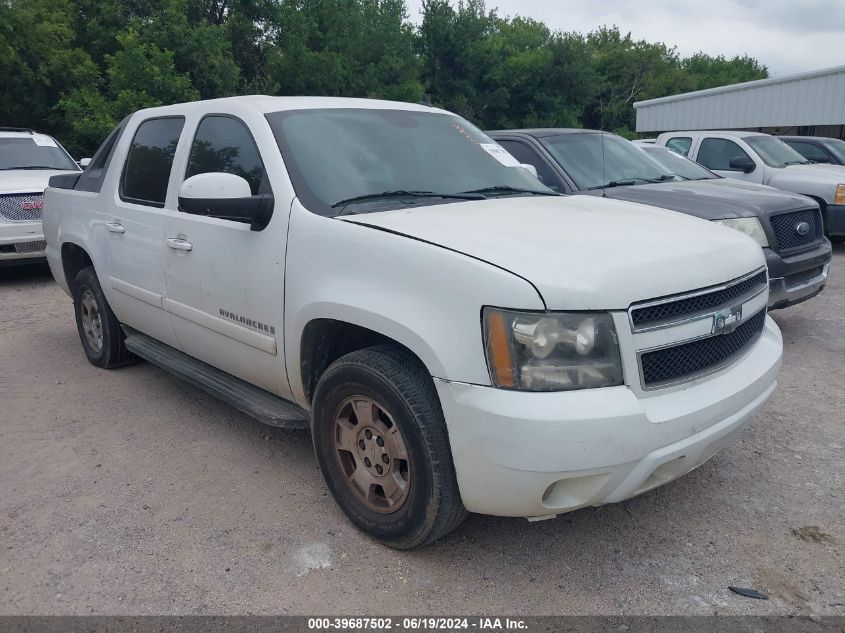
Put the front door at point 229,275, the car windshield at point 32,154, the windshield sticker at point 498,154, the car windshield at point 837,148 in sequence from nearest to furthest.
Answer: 1. the front door at point 229,275
2. the windshield sticker at point 498,154
3. the car windshield at point 32,154
4. the car windshield at point 837,148

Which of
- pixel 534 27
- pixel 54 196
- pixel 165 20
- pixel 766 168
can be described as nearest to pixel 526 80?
pixel 534 27

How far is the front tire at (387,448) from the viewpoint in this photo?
2689 millimetres

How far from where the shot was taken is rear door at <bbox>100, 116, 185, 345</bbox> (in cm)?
429

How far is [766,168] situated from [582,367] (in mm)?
8792

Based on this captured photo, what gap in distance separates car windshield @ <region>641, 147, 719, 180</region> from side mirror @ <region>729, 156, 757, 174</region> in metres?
1.70

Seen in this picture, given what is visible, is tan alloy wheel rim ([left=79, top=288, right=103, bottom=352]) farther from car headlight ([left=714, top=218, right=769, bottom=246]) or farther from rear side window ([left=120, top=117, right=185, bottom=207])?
car headlight ([left=714, top=218, right=769, bottom=246])

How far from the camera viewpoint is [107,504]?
3471 millimetres

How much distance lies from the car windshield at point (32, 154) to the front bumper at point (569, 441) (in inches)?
372

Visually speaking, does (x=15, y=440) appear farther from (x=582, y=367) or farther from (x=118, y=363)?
(x=582, y=367)

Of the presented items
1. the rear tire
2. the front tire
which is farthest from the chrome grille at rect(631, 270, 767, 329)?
the rear tire

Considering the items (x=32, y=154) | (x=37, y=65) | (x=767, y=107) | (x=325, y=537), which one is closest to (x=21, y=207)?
(x=32, y=154)

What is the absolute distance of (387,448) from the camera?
293 cm

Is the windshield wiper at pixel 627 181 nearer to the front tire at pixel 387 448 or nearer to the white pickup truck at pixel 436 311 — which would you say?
the white pickup truck at pixel 436 311

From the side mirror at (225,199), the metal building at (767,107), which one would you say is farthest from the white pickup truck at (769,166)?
the metal building at (767,107)
